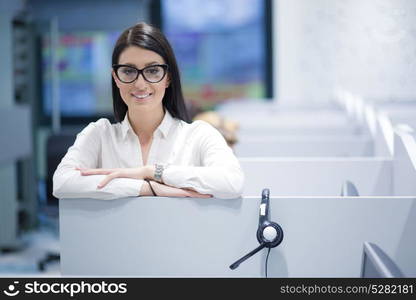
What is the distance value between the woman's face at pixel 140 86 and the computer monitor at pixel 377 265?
0.82 metres

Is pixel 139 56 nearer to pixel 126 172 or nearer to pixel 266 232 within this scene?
pixel 126 172

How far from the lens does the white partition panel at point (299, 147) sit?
3125 millimetres

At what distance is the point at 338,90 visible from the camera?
6.05 metres

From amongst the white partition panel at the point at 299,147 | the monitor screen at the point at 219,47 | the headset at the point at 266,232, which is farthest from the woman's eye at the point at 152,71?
the monitor screen at the point at 219,47

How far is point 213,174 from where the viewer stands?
1.66m

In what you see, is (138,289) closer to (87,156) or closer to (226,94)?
(87,156)

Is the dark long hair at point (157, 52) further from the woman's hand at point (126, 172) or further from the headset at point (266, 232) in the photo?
the headset at point (266, 232)

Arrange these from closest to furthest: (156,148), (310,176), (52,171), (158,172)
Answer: (158,172)
(156,148)
(310,176)
(52,171)

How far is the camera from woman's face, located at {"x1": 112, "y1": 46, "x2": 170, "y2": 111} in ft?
5.89

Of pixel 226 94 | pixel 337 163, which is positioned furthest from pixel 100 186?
pixel 226 94

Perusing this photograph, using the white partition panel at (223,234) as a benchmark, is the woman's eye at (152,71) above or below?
above

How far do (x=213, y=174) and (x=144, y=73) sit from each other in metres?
0.34

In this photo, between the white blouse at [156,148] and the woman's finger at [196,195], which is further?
the white blouse at [156,148]

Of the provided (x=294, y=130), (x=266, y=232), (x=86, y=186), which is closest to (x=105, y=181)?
(x=86, y=186)
